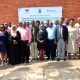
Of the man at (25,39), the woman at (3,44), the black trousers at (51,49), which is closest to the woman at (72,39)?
the black trousers at (51,49)

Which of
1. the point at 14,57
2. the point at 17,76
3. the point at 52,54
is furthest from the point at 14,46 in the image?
the point at 17,76

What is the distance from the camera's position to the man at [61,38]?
1622cm

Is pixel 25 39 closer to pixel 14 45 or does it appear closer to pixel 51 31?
pixel 14 45

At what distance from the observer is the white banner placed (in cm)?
1848

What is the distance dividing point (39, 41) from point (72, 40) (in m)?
1.44

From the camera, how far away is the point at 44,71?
47.2ft

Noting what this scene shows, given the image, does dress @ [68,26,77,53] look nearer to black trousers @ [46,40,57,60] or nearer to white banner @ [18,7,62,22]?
black trousers @ [46,40,57,60]

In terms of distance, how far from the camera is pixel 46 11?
734 inches

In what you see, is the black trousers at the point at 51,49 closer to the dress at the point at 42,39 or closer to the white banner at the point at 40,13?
the dress at the point at 42,39

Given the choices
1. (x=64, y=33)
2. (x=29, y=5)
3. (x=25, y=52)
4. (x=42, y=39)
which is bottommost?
(x=25, y=52)

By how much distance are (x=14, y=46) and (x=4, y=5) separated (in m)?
3.61

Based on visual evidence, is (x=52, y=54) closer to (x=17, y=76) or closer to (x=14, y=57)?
(x=14, y=57)

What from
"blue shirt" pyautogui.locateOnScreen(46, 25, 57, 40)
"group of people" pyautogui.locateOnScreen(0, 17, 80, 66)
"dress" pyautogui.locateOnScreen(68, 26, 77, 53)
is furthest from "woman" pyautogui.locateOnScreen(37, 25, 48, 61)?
"dress" pyautogui.locateOnScreen(68, 26, 77, 53)

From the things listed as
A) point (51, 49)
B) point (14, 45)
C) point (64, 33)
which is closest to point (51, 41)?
point (51, 49)
